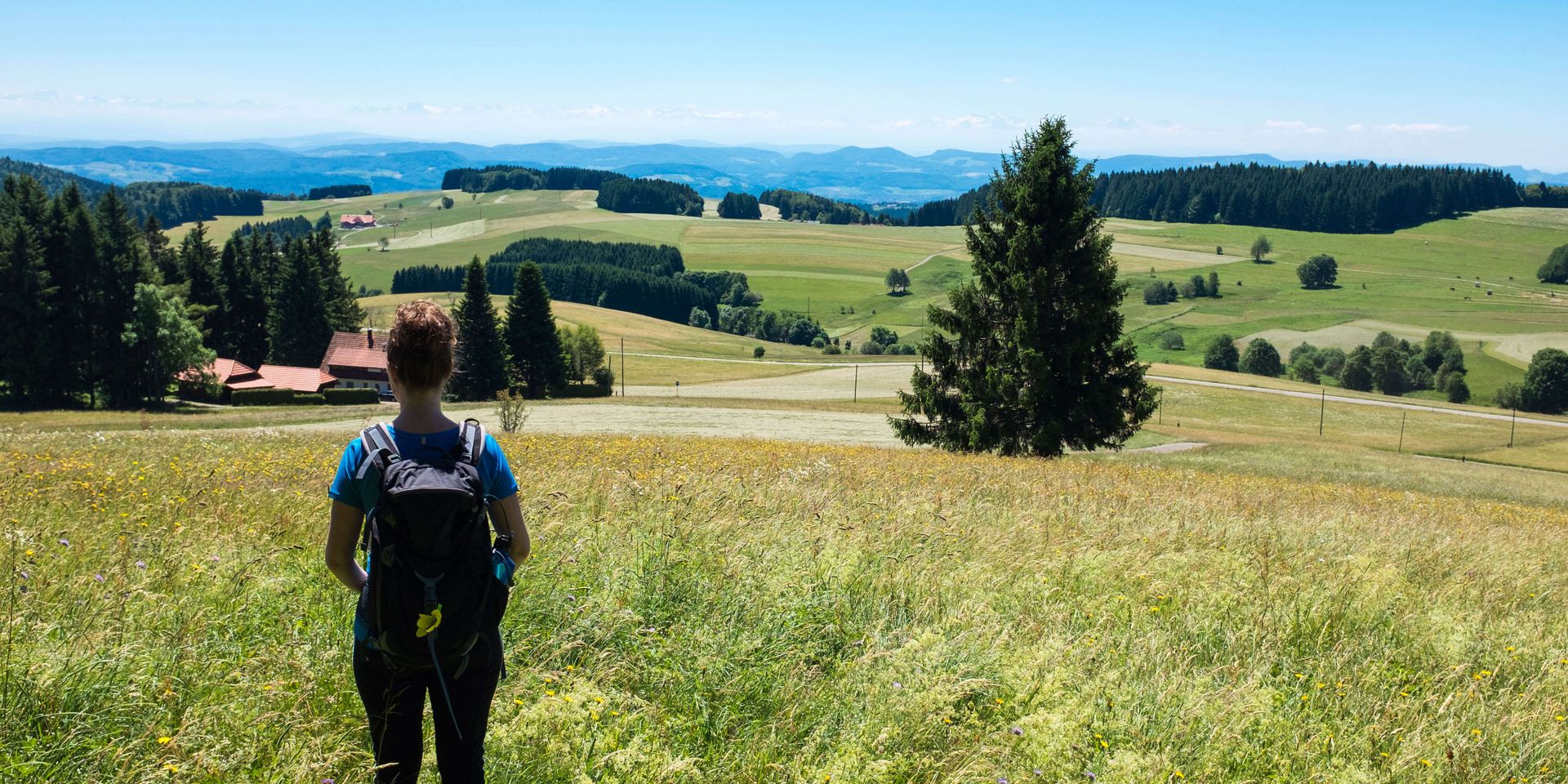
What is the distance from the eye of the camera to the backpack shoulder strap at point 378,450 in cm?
320

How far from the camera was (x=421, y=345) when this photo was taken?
320cm

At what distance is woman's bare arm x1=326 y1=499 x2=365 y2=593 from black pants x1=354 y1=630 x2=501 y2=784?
0.30 m

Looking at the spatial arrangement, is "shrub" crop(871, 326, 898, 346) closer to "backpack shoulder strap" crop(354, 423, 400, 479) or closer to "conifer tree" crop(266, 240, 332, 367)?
"conifer tree" crop(266, 240, 332, 367)

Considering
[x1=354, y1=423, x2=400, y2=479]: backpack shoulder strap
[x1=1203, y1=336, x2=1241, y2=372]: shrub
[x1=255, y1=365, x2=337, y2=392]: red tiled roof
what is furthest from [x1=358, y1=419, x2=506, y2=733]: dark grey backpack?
[x1=1203, y1=336, x2=1241, y2=372]: shrub

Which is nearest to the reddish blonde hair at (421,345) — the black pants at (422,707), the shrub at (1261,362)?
the black pants at (422,707)

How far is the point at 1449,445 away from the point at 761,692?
69351mm

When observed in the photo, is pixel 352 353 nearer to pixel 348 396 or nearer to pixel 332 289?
pixel 332 289

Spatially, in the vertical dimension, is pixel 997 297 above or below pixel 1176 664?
above

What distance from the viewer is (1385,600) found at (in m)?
6.46

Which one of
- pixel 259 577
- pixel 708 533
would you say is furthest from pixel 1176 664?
pixel 259 577

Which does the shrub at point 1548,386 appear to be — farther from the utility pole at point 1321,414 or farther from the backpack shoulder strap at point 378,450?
the backpack shoulder strap at point 378,450

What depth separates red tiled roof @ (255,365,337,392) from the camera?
217ft

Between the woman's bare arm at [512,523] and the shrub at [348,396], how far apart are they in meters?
62.8

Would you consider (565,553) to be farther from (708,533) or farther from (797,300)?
(797,300)
